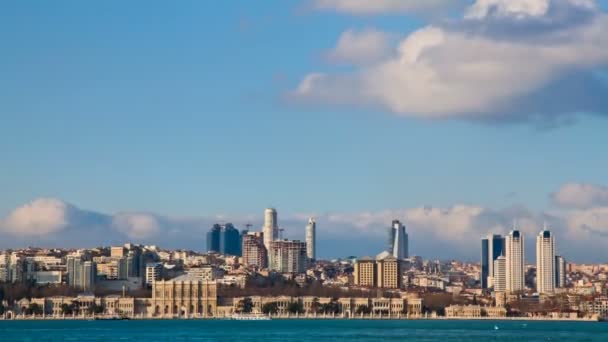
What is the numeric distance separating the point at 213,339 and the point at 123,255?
11275 centimetres

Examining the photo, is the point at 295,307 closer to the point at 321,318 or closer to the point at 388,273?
the point at 321,318

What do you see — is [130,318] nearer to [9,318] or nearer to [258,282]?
[9,318]

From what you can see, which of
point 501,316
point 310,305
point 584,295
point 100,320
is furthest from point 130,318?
point 584,295

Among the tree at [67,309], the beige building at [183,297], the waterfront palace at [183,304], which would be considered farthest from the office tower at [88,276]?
the beige building at [183,297]

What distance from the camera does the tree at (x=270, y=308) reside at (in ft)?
519

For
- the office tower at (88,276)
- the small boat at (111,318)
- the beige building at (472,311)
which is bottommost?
the small boat at (111,318)

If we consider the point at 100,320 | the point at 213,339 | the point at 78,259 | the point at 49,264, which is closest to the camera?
the point at 213,339

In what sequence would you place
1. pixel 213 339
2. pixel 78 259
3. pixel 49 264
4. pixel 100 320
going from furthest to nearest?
pixel 49 264 < pixel 78 259 < pixel 100 320 < pixel 213 339

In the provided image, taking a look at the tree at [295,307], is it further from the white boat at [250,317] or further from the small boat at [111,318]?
the small boat at [111,318]

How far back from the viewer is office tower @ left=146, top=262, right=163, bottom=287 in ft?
575

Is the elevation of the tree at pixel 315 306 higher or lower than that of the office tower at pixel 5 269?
lower

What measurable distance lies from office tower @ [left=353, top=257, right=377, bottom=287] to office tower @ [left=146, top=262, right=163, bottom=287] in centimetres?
2762

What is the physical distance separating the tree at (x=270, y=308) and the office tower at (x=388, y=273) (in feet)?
110

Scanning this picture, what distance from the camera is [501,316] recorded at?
541 ft
